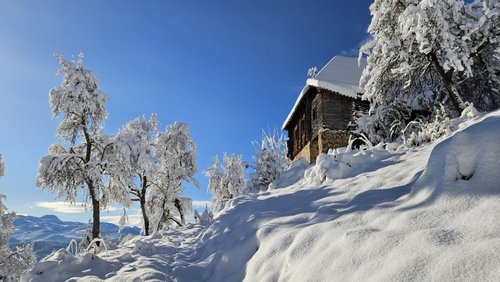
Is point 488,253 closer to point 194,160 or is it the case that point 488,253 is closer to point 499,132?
point 499,132

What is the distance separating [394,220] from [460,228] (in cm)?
69

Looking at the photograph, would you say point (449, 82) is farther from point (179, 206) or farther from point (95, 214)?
point (179, 206)

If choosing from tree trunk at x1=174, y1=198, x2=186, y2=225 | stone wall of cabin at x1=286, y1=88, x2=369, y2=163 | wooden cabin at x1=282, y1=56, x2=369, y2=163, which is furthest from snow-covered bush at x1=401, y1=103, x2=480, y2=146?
tree trunk at x1=174, y1=198, x2=186, y2=225

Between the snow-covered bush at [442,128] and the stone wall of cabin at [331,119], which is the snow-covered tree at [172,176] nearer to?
the stone wall of cabin at [331,119]

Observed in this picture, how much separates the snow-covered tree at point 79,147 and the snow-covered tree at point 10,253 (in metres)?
5.56

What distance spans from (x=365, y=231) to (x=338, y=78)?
18.4 metres

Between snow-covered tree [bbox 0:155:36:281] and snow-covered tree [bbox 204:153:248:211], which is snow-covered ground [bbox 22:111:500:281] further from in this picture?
snow-covered tree [bbox 204:153:248:211]

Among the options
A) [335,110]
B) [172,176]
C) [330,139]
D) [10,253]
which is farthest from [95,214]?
[335,110]

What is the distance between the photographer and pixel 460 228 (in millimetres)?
2541

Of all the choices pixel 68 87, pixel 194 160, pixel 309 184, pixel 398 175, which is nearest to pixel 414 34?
pixel 309 184

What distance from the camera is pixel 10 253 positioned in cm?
1875

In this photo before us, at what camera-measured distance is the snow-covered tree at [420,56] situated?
10.1 m

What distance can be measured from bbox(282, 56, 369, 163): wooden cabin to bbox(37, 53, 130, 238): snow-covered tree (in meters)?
9.03

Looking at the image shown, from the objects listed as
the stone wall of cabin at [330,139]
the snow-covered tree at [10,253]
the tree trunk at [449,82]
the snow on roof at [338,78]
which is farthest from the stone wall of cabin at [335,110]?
the snow-covered tree at [10,253]
